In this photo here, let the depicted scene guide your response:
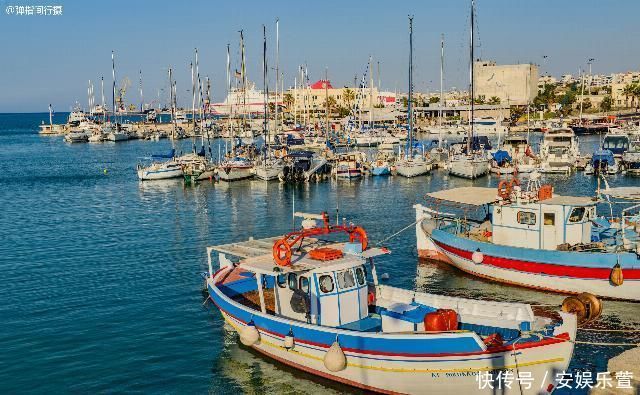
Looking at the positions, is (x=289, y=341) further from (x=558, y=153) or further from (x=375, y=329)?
(x=558, y=153)

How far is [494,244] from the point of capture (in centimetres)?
3123

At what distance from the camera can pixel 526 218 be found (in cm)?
3009

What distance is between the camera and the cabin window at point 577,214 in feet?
94.6

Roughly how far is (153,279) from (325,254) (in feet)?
53.9

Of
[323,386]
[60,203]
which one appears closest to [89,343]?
[323,386]

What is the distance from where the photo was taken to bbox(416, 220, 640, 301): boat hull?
89.7 ft

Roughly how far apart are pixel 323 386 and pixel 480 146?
72.7 metres

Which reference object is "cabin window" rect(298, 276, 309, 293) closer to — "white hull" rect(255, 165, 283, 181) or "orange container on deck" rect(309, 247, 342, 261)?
"orange container on deck" rect(309, 247, 342, 261)

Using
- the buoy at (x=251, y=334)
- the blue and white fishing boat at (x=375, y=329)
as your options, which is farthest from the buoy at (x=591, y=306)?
the buoy at (x=251, y=334)

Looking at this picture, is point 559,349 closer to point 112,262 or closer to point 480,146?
point 112,262

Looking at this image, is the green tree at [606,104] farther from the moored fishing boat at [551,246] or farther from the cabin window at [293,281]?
the cabin window at [293,281]

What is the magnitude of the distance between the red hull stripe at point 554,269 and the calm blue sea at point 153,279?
1.11 m

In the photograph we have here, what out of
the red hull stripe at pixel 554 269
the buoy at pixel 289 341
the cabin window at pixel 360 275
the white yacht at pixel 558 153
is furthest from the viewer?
the white yacht at pixel 558 153

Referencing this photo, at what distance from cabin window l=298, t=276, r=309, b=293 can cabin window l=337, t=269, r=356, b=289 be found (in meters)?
1.11
